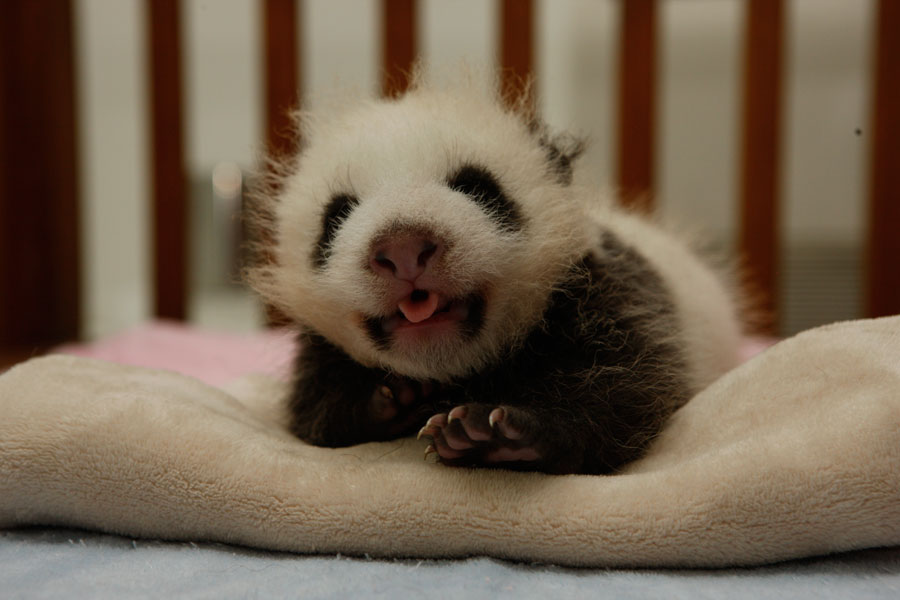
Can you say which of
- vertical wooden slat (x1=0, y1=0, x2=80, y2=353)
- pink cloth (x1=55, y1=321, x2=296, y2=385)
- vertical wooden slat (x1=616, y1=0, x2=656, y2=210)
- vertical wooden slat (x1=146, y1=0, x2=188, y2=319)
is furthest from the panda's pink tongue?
vertical wooden slat (x1=0, y1=0, x2=80, y2=353)

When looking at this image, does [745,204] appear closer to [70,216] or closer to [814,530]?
[814,530]

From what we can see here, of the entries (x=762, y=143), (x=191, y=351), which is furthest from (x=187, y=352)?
(x=762, y=143)

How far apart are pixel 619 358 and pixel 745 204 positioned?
1177 mm

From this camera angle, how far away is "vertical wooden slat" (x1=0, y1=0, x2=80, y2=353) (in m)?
1.93

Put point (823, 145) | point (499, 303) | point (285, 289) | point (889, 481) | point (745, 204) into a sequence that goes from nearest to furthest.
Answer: point (889, 481) → point (499, 303) → point (285, 289) → point (745, 204) → point (823, 145)

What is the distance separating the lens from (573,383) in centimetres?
77

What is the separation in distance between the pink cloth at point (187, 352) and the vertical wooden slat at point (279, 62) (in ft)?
1.60

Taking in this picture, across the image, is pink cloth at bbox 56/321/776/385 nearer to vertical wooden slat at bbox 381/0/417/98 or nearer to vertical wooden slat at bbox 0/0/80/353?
vertical wooden slat at bbox 0/0/80/353

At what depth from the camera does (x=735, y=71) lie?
231cm

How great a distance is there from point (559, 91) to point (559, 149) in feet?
5.28

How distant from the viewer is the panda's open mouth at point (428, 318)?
722mm

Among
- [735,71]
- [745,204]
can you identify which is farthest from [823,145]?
[745,204]

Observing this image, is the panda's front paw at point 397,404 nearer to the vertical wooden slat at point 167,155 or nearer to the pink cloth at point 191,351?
the pink cloth at point 191,351

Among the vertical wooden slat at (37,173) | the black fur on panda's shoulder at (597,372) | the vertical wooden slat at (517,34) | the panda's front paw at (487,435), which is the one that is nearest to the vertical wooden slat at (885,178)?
the vertical wooden slat at (517,34)
